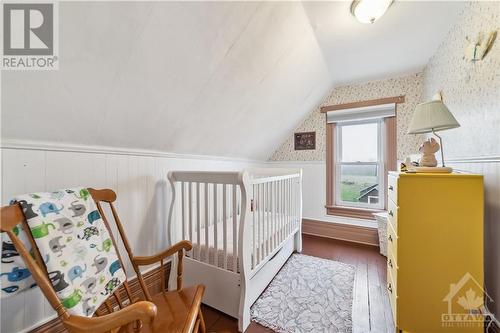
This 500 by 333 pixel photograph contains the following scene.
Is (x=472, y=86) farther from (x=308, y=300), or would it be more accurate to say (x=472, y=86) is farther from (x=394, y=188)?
(x=308, y=300)

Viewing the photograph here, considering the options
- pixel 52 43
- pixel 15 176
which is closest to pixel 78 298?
pixel 15 176

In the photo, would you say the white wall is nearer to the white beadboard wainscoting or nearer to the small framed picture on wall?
the small framed picture on wall

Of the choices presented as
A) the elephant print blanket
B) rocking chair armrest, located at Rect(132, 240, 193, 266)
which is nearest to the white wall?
rocking chair armrest, located at Rect(132, 240, 193, 266)

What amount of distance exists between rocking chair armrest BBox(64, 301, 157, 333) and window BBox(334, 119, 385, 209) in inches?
117

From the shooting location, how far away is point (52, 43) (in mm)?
827

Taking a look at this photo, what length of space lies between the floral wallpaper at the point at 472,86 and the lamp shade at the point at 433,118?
0.63ft

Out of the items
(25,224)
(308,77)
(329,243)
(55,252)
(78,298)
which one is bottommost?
(329,243)

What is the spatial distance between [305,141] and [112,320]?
3083mm

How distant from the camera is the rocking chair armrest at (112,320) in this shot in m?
0.65

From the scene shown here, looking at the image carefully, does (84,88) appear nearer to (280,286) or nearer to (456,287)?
(280,286)

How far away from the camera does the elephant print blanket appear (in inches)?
29.3

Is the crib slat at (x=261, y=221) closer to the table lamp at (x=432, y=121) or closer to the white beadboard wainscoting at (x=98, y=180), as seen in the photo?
the white beadboard wainscoting at (x=98, y=180)

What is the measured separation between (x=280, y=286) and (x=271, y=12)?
7.38 feet

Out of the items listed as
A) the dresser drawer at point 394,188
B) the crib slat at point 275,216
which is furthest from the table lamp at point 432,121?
the crib slat at point 275,216
